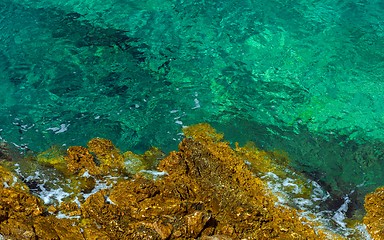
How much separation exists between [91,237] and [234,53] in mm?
5772

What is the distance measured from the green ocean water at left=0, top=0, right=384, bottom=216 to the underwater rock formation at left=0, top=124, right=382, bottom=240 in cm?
74

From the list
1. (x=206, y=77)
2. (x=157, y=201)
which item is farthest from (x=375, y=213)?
(x=206, y=77)

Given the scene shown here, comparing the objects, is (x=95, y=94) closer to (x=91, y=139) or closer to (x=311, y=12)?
(x=91, y=139)

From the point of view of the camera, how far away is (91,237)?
493 centimetres

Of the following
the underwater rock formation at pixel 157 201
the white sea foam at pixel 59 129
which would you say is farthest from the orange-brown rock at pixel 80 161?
the white sea foam at pixel 59 129

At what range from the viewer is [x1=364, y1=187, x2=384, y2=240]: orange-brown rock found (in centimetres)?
562

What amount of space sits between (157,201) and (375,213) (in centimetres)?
304

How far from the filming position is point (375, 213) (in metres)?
5.98

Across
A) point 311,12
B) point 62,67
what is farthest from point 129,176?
point 311,12

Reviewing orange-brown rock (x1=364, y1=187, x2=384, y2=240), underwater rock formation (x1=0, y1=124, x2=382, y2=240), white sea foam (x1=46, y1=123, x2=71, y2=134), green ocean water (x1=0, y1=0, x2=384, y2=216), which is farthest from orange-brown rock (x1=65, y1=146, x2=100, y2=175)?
orange-brown rock (x1=364, y1=187, x2=384, y2=240)

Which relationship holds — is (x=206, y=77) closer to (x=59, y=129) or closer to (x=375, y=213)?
(x=59, y=129)

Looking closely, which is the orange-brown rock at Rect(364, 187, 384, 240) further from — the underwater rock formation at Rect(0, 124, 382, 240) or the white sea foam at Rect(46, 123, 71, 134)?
the white sea foam at Rect(46, 123, 71, 134)

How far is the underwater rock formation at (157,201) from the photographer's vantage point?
500 centimetres

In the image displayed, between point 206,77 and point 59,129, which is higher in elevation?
point 206,77
